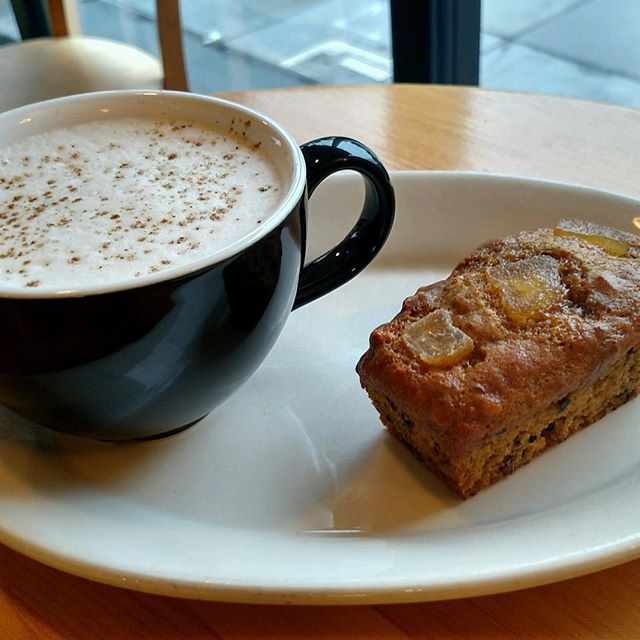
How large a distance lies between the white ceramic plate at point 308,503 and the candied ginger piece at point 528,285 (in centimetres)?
12

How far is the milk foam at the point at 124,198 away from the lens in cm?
60

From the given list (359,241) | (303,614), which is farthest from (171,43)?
(303,614)

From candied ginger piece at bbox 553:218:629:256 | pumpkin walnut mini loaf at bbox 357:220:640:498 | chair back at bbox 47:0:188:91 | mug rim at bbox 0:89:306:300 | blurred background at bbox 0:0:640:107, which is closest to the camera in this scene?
mug rim at bbox 0:89:306:300

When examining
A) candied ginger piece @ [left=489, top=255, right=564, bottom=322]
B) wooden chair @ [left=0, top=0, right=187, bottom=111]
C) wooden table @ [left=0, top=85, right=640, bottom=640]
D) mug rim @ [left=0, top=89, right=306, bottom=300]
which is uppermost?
mug rim @ [left=0, top=89, right=306, bottom=300]

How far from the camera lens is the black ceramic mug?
0.54 metres

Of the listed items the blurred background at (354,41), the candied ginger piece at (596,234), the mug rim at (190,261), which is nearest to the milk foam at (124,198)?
the mug rim at (190,261)

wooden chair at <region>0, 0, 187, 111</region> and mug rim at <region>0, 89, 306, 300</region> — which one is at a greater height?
mug rim at <region>0, 89, 306, 300</region>

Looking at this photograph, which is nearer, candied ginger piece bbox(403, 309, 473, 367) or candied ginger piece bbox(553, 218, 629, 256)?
candied ginger piece bbox(403, 309, 473, 367)

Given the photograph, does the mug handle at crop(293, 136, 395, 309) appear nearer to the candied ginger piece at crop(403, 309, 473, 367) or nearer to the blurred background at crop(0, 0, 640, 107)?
the candied ginger piece at crop(403, 309, 473, 367)

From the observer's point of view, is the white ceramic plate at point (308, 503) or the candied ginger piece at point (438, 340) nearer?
the white ceramic plate at point (308, 503)

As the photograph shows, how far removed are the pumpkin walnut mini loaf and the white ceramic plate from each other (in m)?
0.02

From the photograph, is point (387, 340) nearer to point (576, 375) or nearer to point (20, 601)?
point (576, 375)

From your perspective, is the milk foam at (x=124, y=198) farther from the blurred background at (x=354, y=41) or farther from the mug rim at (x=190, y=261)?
the blurred background at (x=354, y=41)

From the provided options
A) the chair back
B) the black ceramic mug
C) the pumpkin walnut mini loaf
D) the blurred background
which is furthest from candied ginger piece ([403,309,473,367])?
the blurred background
